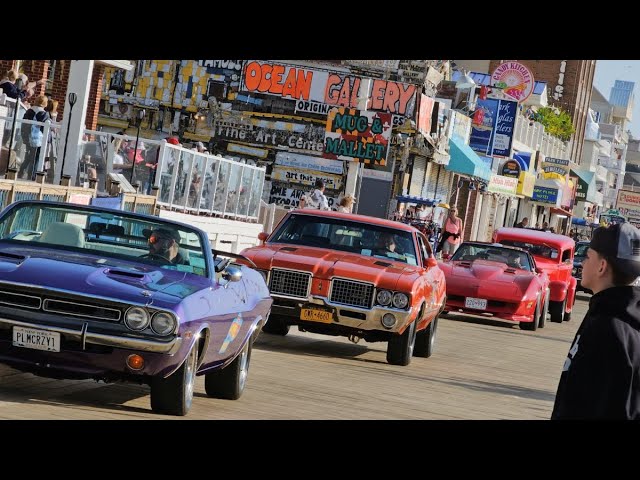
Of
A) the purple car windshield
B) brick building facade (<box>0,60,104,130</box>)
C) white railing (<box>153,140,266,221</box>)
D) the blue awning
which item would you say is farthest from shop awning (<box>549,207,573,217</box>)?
the purple car windshield

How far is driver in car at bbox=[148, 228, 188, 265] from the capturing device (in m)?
10.5

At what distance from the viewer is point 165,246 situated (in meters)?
10.6

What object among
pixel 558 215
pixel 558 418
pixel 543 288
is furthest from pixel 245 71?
pixel 558 215

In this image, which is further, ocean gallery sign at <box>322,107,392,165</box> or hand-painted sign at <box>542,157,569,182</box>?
hand-painted sign at <box>542,157,569,182</box>

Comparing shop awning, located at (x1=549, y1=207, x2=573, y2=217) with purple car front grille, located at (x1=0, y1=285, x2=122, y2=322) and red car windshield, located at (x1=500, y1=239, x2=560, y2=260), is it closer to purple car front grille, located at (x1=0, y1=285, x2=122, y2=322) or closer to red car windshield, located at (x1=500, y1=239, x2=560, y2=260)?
red car windshield, located at (x1=500, y1=239, x2=560, y2=260)

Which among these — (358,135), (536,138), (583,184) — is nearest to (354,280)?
(358,135)

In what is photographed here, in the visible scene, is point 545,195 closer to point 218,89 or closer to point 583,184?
point 583,184

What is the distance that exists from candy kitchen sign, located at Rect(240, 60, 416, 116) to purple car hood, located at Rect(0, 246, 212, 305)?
3644cm

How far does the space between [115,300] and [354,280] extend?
19.7ft

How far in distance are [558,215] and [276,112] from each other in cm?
6455

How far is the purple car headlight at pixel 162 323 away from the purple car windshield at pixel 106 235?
984 millimetres

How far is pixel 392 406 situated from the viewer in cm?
1187

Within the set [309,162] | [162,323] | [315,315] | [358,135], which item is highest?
[358,135]
